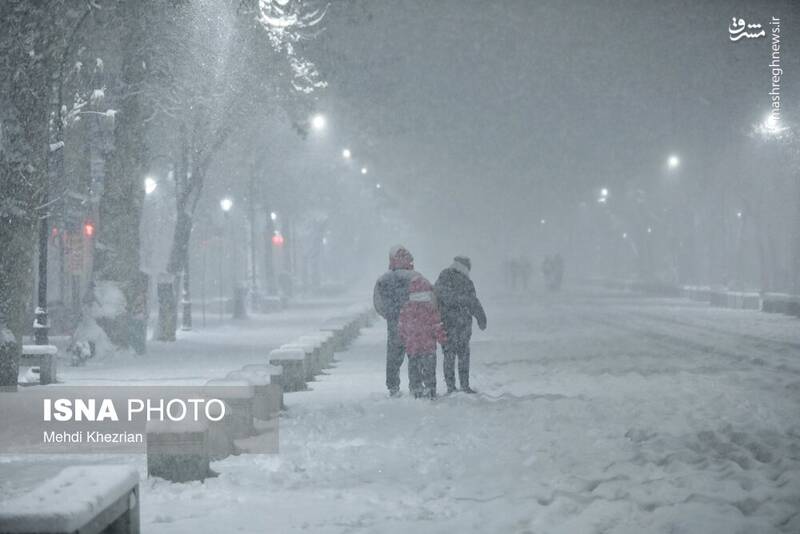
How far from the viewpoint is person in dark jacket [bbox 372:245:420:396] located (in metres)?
15.1

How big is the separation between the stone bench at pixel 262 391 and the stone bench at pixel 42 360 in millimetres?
6230

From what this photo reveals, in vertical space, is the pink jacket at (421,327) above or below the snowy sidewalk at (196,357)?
above

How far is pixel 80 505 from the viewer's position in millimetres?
5199

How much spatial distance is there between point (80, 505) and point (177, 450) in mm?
4224

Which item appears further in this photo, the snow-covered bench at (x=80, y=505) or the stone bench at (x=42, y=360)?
Result: the stone bench at (x=42, y=360)

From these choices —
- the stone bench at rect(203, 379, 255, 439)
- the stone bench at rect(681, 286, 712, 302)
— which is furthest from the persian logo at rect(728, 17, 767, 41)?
the stone bench at rect(203, 379, 255, 439)

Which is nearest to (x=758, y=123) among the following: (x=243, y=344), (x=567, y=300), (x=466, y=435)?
(x=567, y=300)

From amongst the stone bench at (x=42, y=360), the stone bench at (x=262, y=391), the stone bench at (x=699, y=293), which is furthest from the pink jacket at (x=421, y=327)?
the stone bench at (x=699, y=293)

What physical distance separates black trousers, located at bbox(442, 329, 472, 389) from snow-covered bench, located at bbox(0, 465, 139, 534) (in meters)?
9.16

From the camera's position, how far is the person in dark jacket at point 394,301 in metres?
15.1

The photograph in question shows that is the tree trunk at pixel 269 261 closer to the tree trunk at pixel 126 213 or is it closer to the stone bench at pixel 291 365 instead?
the tree trunk at pixel 126 213

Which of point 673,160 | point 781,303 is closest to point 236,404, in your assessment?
point 781,303

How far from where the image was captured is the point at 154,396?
15375mm

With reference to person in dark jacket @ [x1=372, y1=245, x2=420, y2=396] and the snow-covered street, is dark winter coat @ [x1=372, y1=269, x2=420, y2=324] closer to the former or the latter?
person in dark jacket @ [x1=372, y1=245, x2=420, y2=396]
